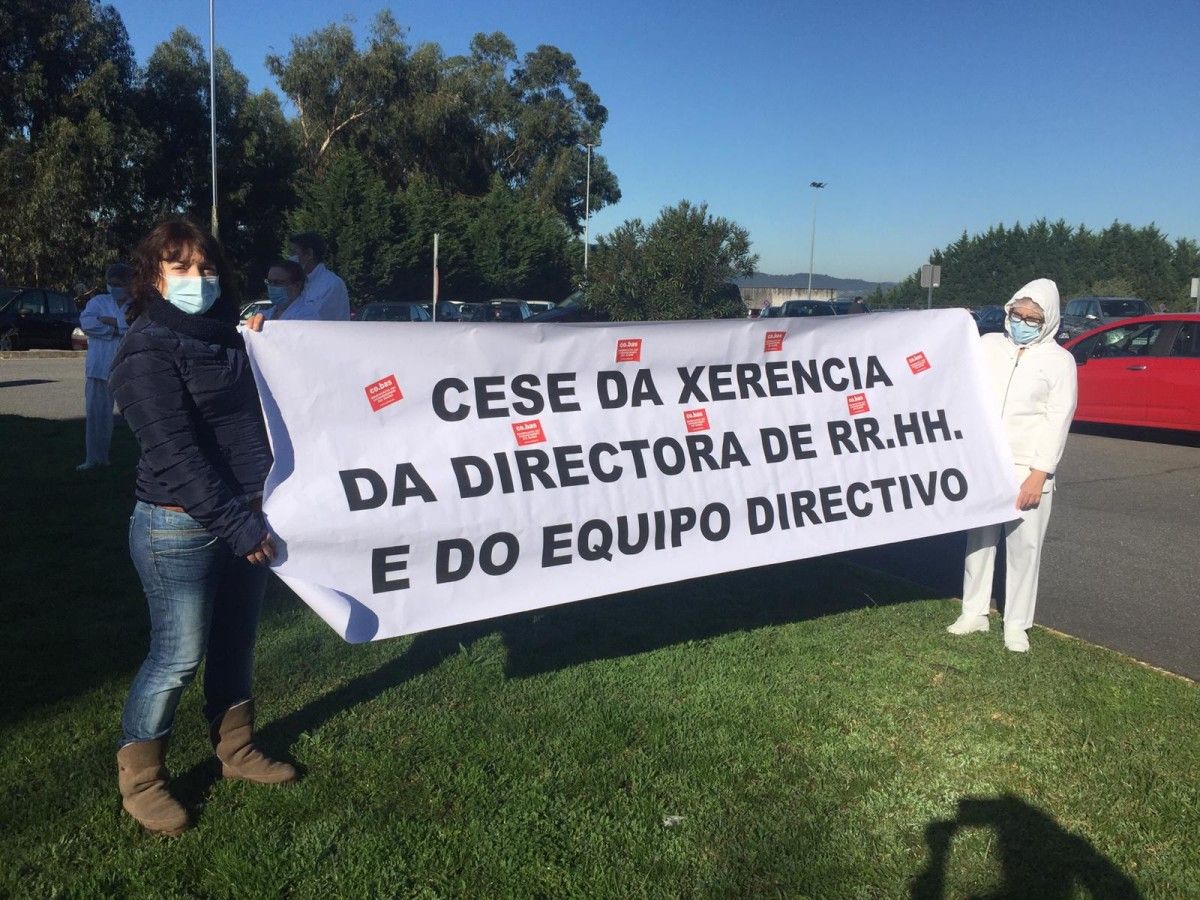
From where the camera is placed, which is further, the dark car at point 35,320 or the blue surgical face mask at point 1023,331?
the dark car at point 35,320

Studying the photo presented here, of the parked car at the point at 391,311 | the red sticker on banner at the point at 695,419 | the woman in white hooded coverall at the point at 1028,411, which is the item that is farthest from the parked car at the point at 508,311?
the red sticker on banner at the point at 695,419

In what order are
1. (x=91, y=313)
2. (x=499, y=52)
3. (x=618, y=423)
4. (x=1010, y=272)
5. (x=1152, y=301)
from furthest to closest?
(x=1010, y=272) → (x=1152, y=301) → (x=499, y=52) → (x=91, y=313) → (x=618, y=423)

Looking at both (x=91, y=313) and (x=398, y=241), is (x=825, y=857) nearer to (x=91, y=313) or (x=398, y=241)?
(x=91, y=313)

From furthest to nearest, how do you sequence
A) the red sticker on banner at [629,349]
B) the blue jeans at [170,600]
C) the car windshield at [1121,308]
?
the car windshield at [1121,308] < the red sticker on banner at [629,349] < the blue jeans at [170,600]

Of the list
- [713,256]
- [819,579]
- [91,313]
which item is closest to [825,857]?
[819,579]

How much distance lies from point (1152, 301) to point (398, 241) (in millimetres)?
51157

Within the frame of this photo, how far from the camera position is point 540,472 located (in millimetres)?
3738

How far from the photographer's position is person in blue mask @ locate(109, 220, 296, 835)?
9.56ft

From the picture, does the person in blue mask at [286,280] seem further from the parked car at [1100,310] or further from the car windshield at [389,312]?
the parked car at [1100,310]

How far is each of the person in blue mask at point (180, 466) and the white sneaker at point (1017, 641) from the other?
11.5 ft

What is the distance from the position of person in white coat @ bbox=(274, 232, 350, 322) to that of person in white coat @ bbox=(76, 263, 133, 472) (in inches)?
125

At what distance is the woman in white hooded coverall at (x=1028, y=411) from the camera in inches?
187

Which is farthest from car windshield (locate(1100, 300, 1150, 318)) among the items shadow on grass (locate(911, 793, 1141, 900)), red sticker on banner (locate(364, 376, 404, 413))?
red sticker on banner (locate(364, 376, 404, 413))

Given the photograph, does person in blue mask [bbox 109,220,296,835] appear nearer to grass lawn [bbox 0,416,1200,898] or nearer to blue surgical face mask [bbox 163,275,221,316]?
blue surgical face mask [bbox 163,275,221,316]
